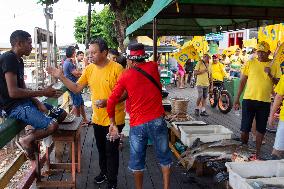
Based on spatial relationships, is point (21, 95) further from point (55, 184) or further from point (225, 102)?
point (225, 102)

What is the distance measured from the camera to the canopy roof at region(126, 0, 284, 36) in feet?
17.4

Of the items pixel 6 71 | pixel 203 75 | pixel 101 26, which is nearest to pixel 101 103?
pixel 6 71

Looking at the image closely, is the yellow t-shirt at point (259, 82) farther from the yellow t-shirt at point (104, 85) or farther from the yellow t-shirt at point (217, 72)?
the yellow t-shirt at point (217, 72)

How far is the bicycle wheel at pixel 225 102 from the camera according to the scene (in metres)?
11.8

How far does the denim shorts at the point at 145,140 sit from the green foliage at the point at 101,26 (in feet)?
56.9

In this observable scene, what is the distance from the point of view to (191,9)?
21.5 feet

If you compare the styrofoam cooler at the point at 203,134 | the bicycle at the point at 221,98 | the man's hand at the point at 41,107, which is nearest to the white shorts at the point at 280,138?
the styrofoam cooler at the point at 203,134

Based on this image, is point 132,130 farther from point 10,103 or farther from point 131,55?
point 10,103

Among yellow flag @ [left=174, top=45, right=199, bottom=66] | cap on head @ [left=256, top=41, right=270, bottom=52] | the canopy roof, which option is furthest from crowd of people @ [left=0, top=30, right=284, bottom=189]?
yellow flag @ [left=174, top=45, right=199, bottom=66]

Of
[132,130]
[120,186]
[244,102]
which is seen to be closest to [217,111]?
[244,102]

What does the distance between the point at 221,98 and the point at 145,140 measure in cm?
837

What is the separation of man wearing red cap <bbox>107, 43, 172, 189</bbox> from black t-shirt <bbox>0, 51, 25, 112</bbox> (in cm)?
108

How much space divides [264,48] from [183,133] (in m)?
1.96

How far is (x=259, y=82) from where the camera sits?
20.2ft
